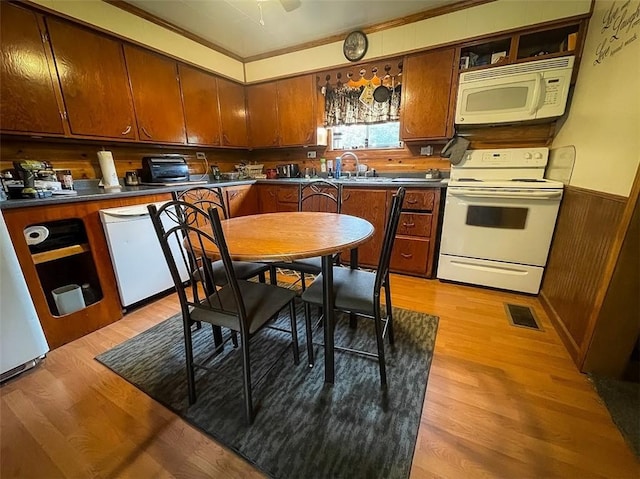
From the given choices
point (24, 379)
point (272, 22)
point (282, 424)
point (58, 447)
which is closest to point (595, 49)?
point (272, 22)

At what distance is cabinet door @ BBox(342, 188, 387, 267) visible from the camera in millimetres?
2672

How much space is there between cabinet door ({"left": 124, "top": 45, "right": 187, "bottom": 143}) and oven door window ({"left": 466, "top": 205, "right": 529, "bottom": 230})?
288 centimetres

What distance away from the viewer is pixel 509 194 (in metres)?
2.11

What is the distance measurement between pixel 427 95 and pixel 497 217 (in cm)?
131

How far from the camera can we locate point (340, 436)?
1.14 meters

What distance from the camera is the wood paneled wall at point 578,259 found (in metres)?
1.45

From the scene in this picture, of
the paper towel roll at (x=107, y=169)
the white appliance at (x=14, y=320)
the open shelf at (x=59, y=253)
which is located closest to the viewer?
the white appliance at (x=14, y=320)

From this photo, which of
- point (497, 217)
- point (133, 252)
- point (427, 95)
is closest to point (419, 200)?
point (497, 217)

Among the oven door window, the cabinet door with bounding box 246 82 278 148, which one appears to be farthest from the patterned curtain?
the oven door window

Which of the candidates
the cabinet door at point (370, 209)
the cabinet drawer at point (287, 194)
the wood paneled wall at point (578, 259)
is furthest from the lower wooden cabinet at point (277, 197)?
the wood paneled wall at point (578, 259)

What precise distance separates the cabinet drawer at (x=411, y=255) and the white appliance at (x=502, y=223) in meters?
0.15

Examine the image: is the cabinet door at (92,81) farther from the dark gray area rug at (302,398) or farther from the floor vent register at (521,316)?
the floor vent register at (521,316)

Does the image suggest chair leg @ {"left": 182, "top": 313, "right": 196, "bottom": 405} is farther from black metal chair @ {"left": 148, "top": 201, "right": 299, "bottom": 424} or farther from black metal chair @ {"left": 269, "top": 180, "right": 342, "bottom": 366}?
black metal chair @ {"left": 269, "top": 180, "right": 342, "bottom": 366}

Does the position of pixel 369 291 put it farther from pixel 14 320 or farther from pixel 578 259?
pixel 14 320
